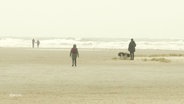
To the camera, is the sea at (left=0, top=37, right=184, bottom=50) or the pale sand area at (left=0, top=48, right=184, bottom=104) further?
the sea at (left=0, top=37, right=184, bottom=50)

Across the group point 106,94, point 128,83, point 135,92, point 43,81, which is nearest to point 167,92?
point 135,92

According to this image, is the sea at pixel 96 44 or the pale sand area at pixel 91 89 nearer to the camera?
the pale sand area at pixel 91 89

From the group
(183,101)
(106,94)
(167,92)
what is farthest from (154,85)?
(183,101)

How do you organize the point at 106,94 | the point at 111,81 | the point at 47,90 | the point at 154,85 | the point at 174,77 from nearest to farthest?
the point at 106,94 → the point at 47,90 → the point at 154,85 → the point at 111,81 → the point at 174,77

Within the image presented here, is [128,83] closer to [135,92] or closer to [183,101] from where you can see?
[135,92]

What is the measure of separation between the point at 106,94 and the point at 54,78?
20.3ft

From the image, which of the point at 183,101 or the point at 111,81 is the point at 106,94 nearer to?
the point at 183,101

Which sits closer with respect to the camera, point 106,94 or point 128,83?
point 106,94

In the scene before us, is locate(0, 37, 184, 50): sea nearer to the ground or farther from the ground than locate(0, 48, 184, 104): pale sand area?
farther from the ground

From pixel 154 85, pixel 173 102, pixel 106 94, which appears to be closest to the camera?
pixel 173 102

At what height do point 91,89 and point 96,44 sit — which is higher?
point 96,44

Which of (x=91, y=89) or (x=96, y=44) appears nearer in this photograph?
(x=91, y=89)

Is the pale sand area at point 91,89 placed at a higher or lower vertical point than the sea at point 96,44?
lower

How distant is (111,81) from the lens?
71.1 ft
